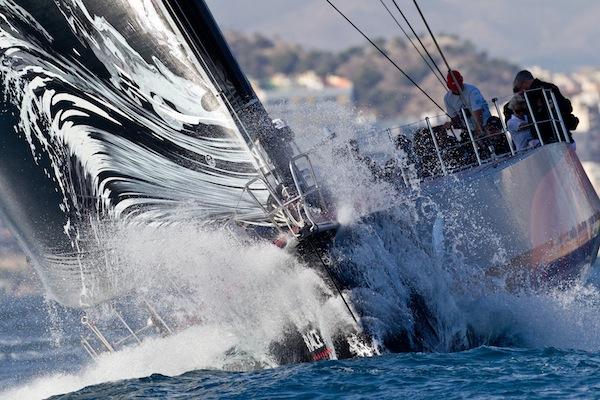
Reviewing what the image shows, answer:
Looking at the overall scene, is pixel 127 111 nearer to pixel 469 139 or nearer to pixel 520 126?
pixel 469 139

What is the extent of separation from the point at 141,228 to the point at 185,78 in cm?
100

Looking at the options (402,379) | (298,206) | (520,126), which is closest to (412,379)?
(402,379)

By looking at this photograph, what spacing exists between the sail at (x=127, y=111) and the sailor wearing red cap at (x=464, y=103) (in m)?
2.15

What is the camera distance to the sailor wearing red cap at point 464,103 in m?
9.12

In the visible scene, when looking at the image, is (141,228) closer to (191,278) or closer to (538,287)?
(191,278)

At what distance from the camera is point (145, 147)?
7551 millimetres

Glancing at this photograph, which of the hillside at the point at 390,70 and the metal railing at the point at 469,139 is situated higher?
the hillside at the point at 390,70

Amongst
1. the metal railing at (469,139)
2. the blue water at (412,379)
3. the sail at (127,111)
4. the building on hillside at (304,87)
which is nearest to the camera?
the blue water at (412,379)

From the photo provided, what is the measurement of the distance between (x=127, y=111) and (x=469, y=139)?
2.87m

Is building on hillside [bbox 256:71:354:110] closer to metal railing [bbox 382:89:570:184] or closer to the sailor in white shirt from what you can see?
the sailor in white shirt

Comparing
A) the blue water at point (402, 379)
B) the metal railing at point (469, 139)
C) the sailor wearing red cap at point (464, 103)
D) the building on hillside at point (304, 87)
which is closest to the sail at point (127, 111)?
the blue water at point (402, 379)

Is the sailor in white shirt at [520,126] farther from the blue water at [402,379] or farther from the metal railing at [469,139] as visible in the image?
the blue water at [402,379]

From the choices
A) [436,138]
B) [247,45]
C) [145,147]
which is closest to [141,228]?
[145,147]

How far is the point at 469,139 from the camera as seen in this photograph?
30.7 feet
